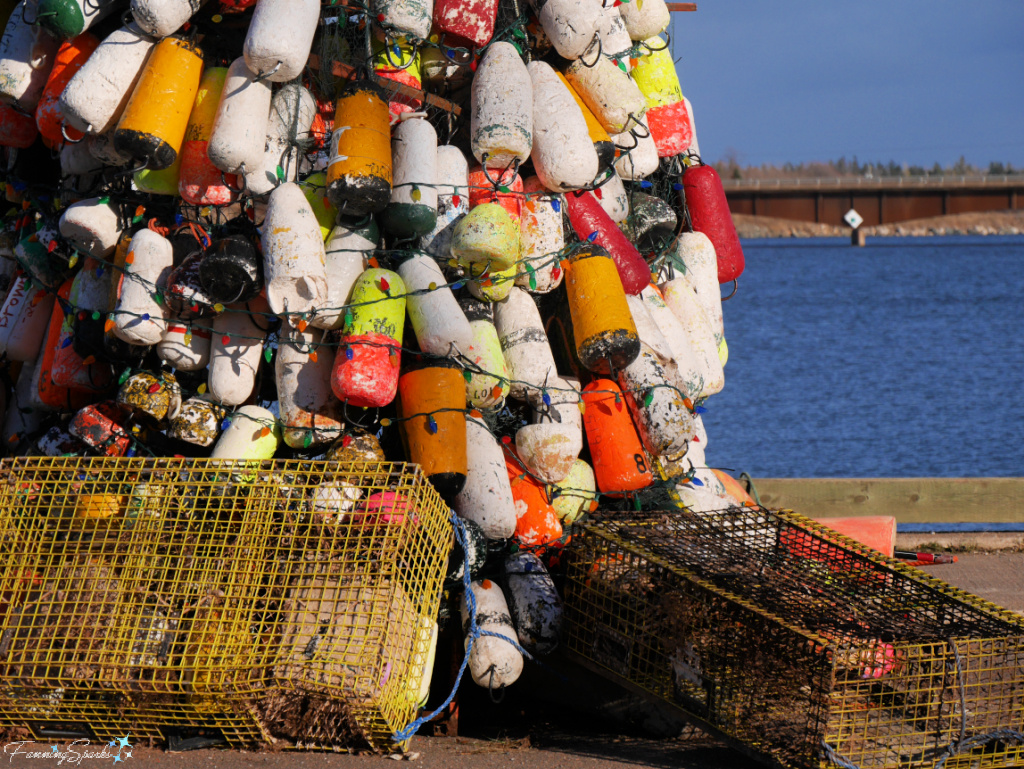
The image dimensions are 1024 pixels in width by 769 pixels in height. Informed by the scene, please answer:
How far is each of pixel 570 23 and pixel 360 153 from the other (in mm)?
1359

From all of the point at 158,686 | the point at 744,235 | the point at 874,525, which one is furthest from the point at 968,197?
the point at 158,686

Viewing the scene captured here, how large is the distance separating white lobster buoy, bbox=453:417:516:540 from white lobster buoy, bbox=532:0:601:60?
205 centimetres

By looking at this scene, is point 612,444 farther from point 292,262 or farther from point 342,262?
point 292,262

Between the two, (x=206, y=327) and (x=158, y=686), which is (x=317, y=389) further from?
(x=158, y=686)

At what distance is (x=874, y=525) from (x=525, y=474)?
6.45ft

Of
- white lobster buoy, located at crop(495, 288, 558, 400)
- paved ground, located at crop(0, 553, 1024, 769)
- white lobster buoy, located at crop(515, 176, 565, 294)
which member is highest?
white lobster buoy, located at crop(515, 176, 565, 294)

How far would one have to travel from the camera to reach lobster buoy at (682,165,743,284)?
21.6 feet

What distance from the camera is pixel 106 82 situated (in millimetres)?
4957

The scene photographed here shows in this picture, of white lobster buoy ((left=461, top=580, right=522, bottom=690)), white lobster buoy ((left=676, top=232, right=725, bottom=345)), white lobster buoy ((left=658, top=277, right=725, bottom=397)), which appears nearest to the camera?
white lobster buoy ((left=461, top=580, right=522, bottom=690))

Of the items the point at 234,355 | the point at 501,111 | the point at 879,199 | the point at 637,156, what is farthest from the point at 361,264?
the point at 879,199

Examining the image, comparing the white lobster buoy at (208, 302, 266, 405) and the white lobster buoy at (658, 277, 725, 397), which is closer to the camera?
the white lobster buoy at (208, 302, 266, 405)

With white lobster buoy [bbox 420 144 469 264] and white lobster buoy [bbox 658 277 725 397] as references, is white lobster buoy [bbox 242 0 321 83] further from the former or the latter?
white lobster buoy [bbox 658 277 725 397]

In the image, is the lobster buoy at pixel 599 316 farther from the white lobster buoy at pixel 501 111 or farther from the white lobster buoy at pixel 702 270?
the white lobster buoy at pixel 702 270

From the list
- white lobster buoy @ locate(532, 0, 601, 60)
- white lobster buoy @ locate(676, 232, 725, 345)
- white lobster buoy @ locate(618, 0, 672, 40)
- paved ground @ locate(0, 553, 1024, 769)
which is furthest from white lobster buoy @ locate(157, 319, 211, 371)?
white lobster buoy @ locate(618, 0, 672, 40)
